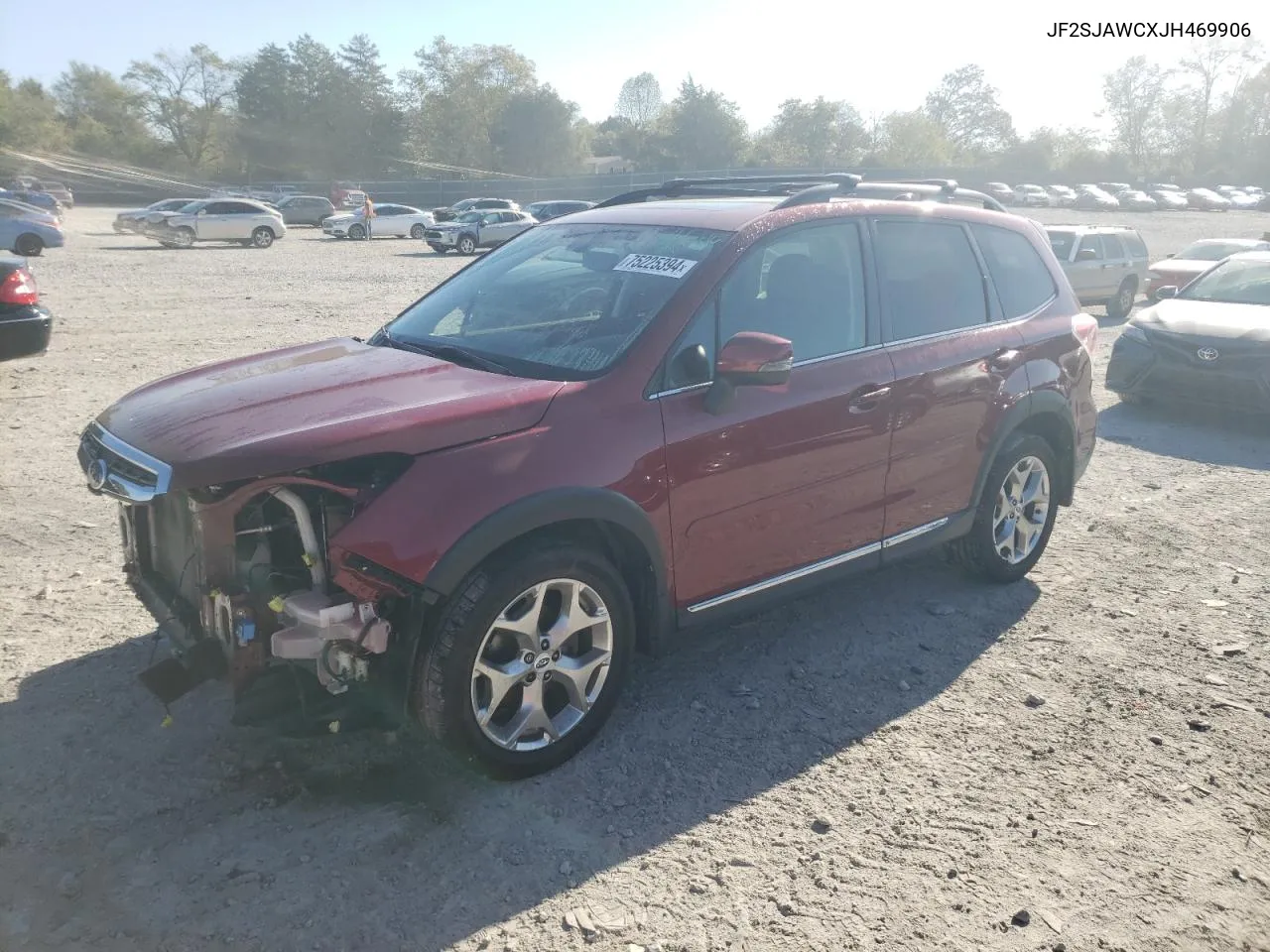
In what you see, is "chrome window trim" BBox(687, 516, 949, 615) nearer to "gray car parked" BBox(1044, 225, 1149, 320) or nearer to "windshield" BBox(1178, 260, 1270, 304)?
"windshield" BBox(1178, 260, 1270, 304)

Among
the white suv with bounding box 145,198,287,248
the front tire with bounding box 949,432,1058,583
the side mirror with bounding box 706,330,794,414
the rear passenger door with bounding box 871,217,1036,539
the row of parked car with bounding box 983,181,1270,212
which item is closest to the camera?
the side mirror with bounding box 706,330,794,414

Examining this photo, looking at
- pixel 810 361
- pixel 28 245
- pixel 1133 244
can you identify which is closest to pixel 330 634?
pixel 810 361

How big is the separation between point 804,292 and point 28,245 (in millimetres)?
26616

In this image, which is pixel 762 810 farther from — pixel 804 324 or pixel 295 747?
pixel 804 324

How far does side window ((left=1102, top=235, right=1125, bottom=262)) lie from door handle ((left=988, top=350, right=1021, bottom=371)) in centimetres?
1453

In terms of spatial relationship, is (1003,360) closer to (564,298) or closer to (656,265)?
(656,265)

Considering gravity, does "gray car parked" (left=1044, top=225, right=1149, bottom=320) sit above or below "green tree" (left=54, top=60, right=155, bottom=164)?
below

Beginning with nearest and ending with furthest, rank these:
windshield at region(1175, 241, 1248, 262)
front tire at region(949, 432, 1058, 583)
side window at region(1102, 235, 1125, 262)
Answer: front tire at region(949, 432, 1058, 583)
side window at region(1102, 235, 1125, 262)
windshield at region(1175, 241, 1248, 262)

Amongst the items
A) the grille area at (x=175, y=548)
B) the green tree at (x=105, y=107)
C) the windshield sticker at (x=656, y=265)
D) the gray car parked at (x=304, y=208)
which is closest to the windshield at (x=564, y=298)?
the windshield sticker at (x=656, y=265)

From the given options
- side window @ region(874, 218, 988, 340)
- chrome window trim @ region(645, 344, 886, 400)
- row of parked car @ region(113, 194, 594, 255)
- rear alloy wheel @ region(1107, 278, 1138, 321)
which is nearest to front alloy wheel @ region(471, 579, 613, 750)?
chrome window trim @ region(645, 344, 886, 400)

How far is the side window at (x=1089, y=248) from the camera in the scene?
1717 cm

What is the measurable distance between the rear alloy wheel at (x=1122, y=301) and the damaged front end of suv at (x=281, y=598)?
1780 cm

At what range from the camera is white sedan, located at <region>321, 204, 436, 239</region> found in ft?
122

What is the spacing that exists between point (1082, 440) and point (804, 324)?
2.23 meters
